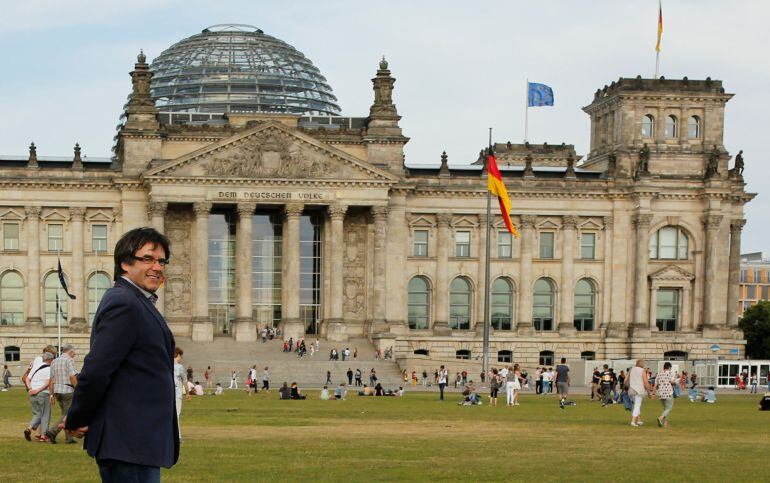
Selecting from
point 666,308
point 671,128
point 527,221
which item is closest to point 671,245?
point 666,308

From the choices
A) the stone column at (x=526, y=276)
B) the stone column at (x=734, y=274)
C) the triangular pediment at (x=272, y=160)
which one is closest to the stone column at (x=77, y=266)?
the triangular pediment at (x=272, y=160)

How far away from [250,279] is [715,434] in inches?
2659

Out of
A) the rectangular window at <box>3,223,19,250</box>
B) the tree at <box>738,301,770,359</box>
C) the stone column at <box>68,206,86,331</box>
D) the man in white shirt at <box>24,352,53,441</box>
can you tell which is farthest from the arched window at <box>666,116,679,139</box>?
the man in white shirt at <box>24,352,53,441</box>

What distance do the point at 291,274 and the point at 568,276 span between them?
73.1ft

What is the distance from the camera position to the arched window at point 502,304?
354ft

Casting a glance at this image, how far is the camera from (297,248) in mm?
101250

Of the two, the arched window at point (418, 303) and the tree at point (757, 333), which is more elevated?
the arched window at point (418, 303)

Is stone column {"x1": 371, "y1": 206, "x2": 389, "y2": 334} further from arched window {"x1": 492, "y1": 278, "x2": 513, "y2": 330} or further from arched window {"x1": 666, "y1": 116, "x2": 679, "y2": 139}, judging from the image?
arched window {"x1": 666, "y1": 116, "x2": 679, "y2": 139}

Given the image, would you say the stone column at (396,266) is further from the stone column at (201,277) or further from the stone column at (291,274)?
the stone column at (201,277)

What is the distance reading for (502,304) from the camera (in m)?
108

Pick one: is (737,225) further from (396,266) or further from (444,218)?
(396,266)

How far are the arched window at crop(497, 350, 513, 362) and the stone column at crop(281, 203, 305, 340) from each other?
1592 centimetres

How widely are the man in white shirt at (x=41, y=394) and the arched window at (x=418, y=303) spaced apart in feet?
255

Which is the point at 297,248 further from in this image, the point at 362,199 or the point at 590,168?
the point at 590,168
